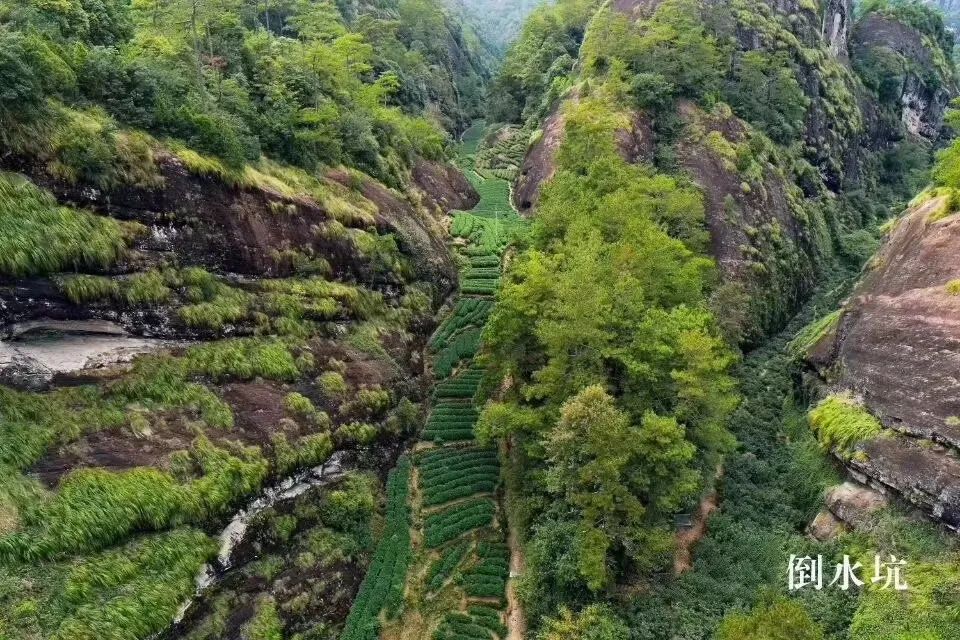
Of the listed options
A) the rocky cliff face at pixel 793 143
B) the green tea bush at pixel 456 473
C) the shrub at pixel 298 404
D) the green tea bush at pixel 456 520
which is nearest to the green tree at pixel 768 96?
the rocky cliff face at pixel 793 143

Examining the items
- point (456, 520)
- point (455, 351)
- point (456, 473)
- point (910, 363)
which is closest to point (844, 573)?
point (910, 363)

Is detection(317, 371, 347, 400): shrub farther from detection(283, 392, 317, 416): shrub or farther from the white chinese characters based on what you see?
the white chinese characters

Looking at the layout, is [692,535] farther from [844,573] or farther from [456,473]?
[456,473]

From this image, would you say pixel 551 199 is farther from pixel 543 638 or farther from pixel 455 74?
pixel 455 74

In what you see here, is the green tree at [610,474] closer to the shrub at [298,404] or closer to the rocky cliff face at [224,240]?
the shrub at [298,404]

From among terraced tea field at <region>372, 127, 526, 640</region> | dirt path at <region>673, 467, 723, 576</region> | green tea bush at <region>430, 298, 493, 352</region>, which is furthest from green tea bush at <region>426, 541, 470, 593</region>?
green tea bush at <region>430, 298, 493, 352</region>

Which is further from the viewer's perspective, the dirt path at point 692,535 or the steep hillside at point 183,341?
the dirt path at point 692,535

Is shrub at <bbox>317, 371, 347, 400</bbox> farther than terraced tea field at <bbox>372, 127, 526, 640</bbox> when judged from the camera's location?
Yes
